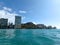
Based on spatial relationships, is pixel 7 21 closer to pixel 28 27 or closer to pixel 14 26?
pixel 14 26

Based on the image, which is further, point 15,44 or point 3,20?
point 3,20

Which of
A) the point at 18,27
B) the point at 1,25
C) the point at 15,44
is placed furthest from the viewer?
the point at 18,27

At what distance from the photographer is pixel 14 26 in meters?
115

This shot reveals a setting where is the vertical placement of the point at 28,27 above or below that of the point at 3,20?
below

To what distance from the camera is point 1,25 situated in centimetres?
10831

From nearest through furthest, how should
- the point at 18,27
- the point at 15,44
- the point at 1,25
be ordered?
the point at 15,44 < the point at 1,25 < the point at 18,27

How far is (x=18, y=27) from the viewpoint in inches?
4594

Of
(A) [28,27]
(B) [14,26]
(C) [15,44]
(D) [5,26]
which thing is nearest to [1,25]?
(D) [5,26]

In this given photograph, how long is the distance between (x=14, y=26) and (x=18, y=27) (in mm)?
4165

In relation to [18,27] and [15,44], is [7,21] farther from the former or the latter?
[15,44]

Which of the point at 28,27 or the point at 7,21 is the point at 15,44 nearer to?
the point at 28,27

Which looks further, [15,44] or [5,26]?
[5,26]

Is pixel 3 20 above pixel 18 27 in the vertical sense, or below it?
above

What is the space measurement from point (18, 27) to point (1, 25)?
16902 mm
